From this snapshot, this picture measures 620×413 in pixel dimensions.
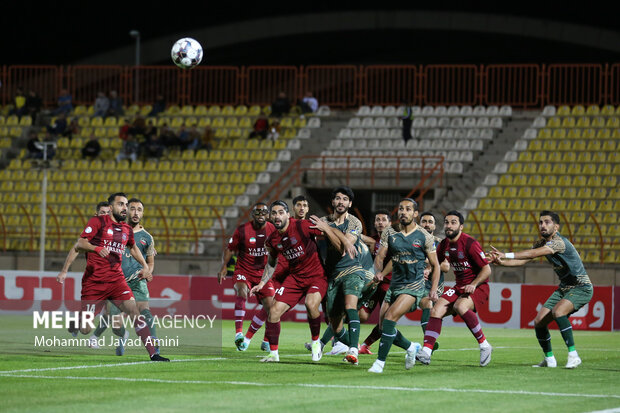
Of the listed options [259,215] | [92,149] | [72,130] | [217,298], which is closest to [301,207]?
[259,215]

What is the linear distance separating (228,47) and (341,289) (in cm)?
3380

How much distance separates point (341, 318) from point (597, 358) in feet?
13.4

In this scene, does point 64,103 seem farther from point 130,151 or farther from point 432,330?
point 432,330

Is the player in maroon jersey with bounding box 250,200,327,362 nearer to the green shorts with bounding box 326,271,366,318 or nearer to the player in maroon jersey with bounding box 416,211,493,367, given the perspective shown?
the green shorts with bounding box 326,271,366,318

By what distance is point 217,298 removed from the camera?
27078mm

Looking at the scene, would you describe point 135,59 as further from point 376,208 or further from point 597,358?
point 597,358

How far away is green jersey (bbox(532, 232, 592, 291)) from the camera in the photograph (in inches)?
559

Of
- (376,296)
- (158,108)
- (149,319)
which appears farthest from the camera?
(158,108)

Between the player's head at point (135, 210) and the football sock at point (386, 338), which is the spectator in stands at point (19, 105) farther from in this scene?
the football sock at point (386, 338)

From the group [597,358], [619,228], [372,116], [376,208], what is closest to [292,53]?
[372,116]

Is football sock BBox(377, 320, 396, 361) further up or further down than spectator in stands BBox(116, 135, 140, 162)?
further down

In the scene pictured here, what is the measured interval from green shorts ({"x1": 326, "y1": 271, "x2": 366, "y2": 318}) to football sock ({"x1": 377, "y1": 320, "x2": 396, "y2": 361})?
3.66 feet

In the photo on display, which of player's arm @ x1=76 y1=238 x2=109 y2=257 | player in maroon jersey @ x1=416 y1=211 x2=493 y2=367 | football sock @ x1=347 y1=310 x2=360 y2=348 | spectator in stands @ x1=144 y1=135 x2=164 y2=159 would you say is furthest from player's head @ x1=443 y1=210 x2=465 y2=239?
spectator in stands @ x1=144 y1=135 x2=164 y2=159

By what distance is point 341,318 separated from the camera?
48.9 ft
